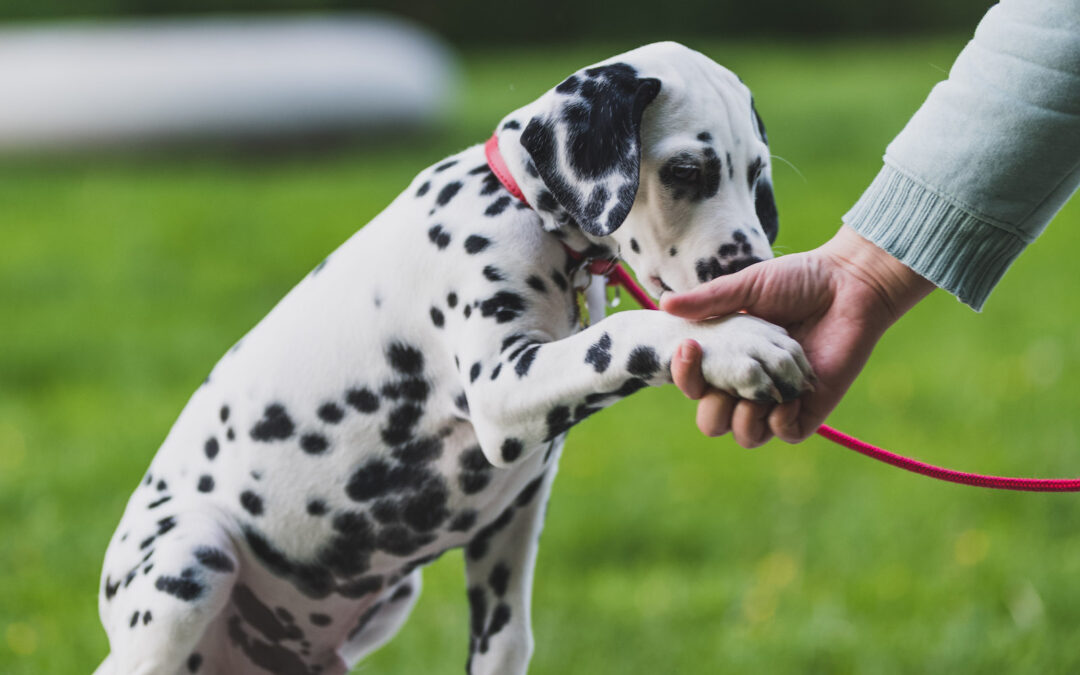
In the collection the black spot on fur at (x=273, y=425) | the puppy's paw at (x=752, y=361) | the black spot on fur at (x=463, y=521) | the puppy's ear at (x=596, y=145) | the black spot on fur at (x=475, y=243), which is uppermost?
the puppy's ear at (x=596, y=145)

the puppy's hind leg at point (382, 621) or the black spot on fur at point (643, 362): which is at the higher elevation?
the black spot on fur at point (643, 362)

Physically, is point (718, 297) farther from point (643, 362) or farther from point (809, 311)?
point (809, 311)

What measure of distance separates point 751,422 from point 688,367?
0.23 m

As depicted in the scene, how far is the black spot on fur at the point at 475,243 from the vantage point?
262 centimetres

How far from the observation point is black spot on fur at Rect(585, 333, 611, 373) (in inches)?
93.2

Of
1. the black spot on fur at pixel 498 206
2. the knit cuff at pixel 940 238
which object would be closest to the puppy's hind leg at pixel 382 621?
the black spot on fur at pixel 498 206

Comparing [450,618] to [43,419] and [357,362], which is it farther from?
[43,419]

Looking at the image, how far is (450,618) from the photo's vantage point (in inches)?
168

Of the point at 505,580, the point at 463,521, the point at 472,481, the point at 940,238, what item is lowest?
the point at 505,580

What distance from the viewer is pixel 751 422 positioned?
245cm

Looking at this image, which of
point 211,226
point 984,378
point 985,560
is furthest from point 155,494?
point 211,226

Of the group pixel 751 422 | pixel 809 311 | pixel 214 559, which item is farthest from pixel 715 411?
pixel 214 559

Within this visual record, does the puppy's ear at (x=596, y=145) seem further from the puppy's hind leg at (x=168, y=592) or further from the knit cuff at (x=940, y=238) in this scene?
the puppy's hind leg at (x=168, y=592)

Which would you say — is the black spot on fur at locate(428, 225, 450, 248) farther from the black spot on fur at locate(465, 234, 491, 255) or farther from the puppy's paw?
the puppy's paw
